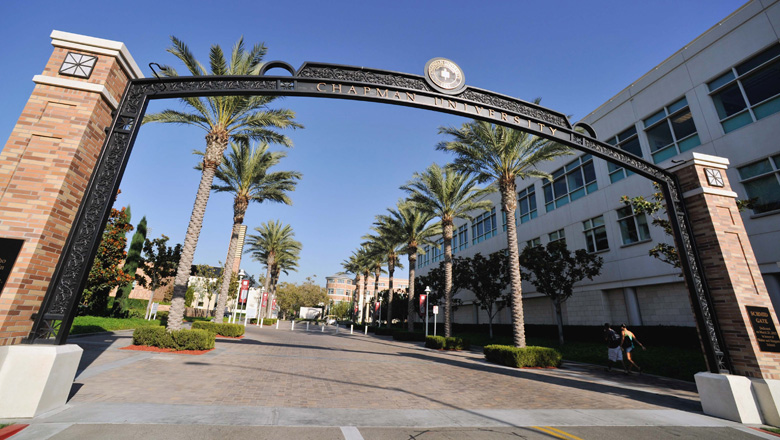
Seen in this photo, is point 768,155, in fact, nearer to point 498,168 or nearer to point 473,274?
point 498,168

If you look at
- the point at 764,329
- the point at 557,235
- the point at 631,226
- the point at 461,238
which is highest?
the point at 461,238

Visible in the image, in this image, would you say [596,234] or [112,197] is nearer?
[112,197]

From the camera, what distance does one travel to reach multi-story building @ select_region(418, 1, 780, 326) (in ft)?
45.5

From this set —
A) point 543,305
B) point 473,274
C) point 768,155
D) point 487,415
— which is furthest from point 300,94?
→ point 543,305

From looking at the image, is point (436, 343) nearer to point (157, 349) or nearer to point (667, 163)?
point (157, 349)

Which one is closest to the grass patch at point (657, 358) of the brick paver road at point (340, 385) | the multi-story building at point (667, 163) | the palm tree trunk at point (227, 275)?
the brick paver road at point (340, 385)

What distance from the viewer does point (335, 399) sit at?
21.5 ft

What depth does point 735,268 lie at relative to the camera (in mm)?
7266

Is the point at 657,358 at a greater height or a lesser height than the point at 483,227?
lesser

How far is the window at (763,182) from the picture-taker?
13.4 m

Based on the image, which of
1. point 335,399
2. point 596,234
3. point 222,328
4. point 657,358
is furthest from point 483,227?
point 335,399

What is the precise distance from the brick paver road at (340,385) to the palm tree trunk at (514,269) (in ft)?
9.14

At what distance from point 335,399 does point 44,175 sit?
20.5ft

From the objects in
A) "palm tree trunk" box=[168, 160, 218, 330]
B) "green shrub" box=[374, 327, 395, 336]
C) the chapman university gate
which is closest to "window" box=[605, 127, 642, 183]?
the chapman university gate
